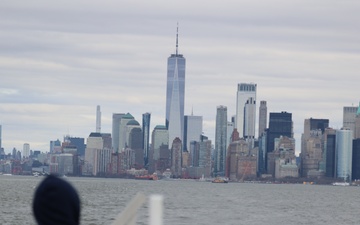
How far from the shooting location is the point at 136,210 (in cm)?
698

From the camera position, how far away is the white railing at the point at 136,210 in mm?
6691

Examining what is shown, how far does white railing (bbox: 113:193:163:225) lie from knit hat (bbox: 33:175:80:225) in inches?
21.9

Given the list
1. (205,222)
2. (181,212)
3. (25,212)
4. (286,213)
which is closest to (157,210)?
(205,222)

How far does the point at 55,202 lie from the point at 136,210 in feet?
2.99

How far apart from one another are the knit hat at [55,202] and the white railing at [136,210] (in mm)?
556

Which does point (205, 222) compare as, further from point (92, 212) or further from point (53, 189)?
point (53, 189)

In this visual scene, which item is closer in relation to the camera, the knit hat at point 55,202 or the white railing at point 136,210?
the knit hat at point 55,202

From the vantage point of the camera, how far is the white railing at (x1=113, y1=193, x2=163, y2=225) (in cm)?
669

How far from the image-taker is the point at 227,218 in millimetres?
78688

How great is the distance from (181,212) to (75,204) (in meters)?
80.3

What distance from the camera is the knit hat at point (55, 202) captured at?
616cm

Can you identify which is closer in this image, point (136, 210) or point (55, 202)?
point (55, 202)

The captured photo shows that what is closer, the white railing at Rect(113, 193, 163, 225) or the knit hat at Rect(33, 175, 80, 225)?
the knit hat at Rect(33, 175, 80, 225)

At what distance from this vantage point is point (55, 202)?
20.2 feet
